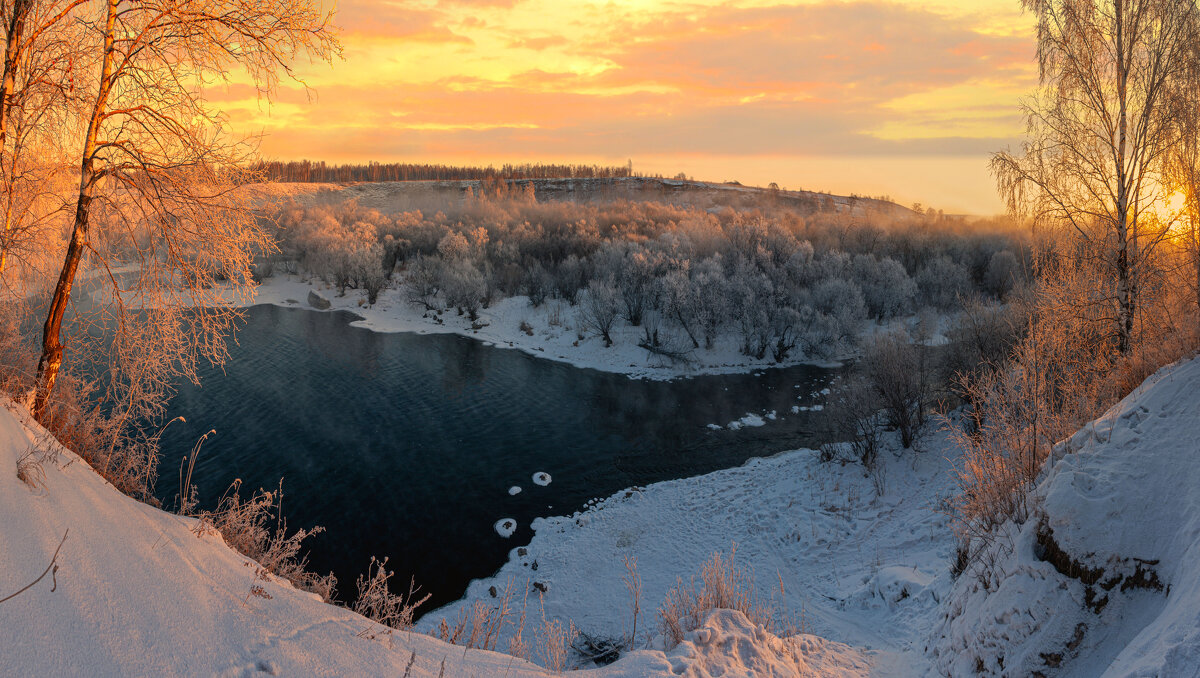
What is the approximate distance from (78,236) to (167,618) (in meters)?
5.49

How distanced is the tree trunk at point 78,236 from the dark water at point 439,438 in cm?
569

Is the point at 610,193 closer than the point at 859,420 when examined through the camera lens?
No

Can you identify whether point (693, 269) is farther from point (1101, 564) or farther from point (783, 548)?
point (1101, 564)

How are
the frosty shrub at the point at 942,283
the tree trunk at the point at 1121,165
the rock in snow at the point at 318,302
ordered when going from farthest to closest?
1. the rock in snow at the point at 318,302
2. the frosty shrub at the point at 942,283
3. the tree trunk at the point at 1121,165

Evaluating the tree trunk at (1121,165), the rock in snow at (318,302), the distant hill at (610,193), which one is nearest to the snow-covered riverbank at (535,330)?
the rock in snow at (318,302)

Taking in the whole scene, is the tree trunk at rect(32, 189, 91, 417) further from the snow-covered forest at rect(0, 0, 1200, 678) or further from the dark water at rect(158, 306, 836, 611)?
the dark water at rect(158, 306, 836, 611)

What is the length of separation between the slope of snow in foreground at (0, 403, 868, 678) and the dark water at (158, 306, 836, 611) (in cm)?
642

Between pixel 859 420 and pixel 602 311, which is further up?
pixel 602 311

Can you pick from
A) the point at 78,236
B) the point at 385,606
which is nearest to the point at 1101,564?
the point at 385,606

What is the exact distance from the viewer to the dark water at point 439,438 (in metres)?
12.2

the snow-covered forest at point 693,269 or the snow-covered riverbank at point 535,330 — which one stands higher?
the snow-covered forest at point 693,269

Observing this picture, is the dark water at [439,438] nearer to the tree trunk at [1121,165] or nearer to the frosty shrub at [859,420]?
the frosty shrub at [859,420]

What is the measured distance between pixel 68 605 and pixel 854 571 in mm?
10378

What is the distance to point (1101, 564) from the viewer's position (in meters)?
4.73
